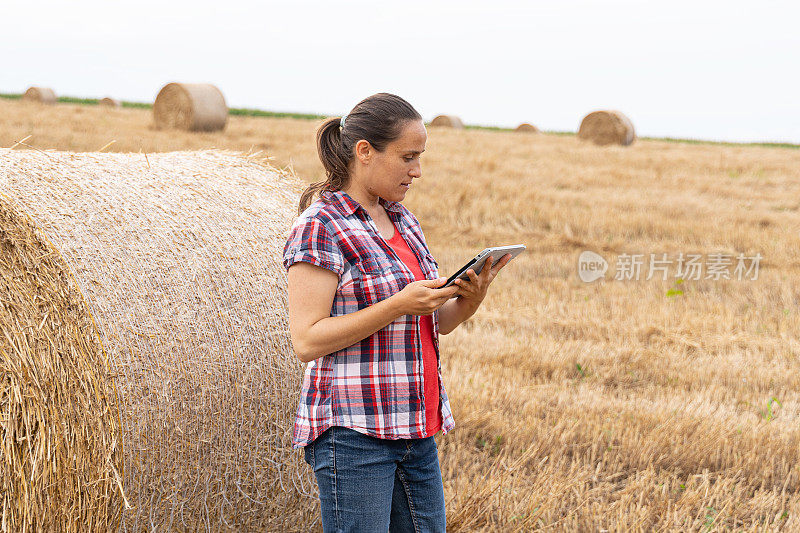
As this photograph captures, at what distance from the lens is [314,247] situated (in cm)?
245

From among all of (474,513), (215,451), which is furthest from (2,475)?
(474,513)

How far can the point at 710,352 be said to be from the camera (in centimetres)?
695

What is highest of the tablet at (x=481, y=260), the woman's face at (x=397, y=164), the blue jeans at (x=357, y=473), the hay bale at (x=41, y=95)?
the hay bale at (x=41, y=95)

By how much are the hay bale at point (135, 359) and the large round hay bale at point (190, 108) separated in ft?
55.5

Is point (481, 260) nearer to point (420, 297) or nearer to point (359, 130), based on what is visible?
point (420, 297)

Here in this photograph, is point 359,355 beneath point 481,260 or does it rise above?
beneath

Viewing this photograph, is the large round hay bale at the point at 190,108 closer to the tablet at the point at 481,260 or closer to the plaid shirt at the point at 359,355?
the plaid shirt at the point at 359,355

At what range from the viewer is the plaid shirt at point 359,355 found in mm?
2488

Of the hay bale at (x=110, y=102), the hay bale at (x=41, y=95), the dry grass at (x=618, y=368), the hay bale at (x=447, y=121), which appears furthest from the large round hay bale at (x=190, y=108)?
the hay bale at (x=110, y=102)

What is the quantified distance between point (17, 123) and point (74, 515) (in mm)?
17690

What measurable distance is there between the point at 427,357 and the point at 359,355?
0.28 metres

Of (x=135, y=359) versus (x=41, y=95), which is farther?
(x=41, y=95)

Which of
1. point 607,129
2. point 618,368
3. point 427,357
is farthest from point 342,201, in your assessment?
point 607,129

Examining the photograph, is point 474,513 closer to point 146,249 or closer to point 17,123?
point 146,249
